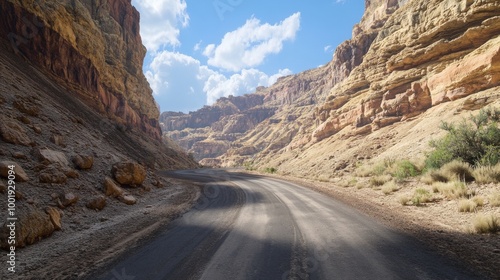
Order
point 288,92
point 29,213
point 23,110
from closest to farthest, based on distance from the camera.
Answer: point 29,213
point 23,110
point 288,92

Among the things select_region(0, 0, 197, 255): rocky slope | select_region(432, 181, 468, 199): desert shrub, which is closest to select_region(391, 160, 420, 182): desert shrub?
select_region(432, 181, 468, 199): desert shrub

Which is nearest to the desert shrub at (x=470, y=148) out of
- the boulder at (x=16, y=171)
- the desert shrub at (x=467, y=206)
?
Answer: the desert shrub at (x=467, y=206)

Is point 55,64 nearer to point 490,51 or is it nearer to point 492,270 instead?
point 492,270

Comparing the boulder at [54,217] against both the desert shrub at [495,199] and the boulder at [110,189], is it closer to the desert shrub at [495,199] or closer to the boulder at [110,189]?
the boulder at [110,189]

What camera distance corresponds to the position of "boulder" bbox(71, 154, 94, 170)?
10433 millimetres

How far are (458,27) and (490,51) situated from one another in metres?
9.01

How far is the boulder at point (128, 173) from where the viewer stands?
1183cm

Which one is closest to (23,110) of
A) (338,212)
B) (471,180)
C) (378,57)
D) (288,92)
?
(338,212)

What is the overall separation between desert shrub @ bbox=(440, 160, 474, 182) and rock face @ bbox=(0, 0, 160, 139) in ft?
59.0

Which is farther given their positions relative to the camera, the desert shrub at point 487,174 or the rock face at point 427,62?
the rock face at point 427,62

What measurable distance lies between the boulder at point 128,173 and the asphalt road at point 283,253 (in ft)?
17.4

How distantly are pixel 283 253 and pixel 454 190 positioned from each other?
27.9ft

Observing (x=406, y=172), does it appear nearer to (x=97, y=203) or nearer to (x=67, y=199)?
(x=97, y=203)

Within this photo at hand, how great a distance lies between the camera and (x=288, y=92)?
18588 centimetres
